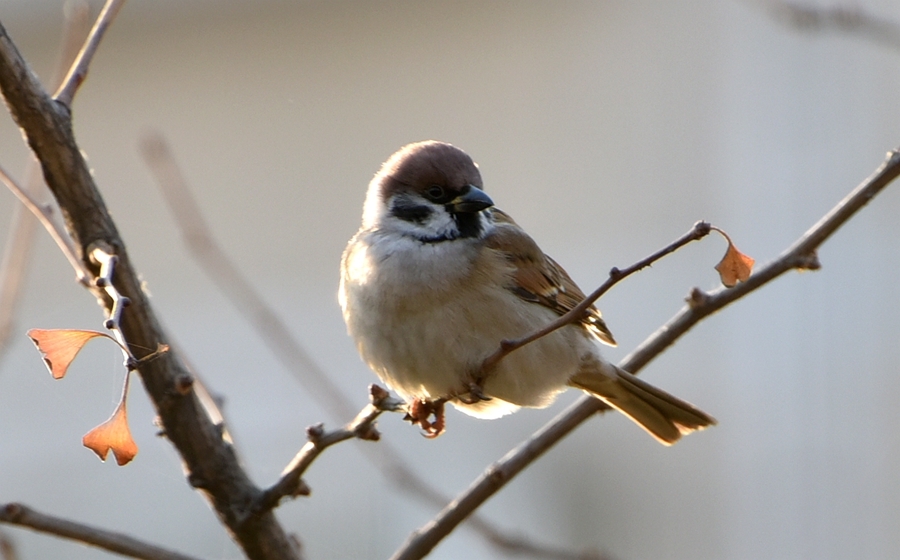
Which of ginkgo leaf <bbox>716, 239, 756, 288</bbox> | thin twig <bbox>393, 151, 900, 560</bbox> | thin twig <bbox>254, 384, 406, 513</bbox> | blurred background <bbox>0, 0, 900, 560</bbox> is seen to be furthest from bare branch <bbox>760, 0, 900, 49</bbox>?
blurred background <bbox>0, 0, 900, 560</bbox>

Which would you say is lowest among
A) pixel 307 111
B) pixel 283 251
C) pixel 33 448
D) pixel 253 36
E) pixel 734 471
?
pixel 734 471

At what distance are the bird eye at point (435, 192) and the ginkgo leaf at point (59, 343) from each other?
1531 millimetres

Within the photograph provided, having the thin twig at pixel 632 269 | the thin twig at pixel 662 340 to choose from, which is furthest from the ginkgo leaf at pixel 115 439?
the thin twig at pixel 662 340

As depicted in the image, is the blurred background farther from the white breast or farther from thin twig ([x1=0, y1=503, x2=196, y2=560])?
thin twig ([x1=0, y1=503, x2=196, y2=560])

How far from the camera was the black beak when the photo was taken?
2827 mm

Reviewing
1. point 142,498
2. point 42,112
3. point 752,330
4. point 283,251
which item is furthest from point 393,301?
point 142,498

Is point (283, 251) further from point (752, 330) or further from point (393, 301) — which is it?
point (393, 301)

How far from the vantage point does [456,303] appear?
266 cm

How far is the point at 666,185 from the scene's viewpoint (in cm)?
610

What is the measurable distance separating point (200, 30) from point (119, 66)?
1.94ft

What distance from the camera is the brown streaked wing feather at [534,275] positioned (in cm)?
292

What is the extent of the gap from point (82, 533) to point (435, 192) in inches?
55.0

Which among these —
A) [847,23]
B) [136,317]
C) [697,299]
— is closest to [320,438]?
[136,317]

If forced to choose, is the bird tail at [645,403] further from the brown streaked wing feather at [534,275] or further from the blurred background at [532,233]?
the blurred background at [532,233]
